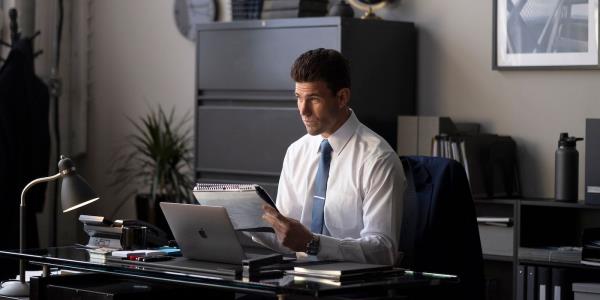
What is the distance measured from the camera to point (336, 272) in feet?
8.86

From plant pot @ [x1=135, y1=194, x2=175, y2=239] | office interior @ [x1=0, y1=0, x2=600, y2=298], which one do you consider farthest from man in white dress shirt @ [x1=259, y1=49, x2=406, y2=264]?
plant pot @ [x1=135, y1=194, x2=175, y2=239]

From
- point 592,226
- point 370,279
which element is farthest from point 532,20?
point 370,279

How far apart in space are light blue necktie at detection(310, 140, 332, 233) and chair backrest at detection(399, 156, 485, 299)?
0.28m

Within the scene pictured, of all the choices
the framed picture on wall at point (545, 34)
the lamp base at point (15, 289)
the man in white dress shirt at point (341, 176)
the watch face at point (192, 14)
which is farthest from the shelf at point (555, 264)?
the watch face at point (192, 14)

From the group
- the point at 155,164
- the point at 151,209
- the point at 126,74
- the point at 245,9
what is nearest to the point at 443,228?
the point at 245,9

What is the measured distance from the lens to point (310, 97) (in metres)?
3.50

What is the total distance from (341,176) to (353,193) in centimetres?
9

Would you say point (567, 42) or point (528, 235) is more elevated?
point (567, 42)

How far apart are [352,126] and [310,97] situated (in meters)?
0.18

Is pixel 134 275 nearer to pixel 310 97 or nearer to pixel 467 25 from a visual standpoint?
pixel 310 97

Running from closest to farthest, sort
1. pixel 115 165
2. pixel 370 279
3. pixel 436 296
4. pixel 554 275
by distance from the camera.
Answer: pixel 370 279 → pixel 436 296 → pixel 554 275 → pixel 115 165

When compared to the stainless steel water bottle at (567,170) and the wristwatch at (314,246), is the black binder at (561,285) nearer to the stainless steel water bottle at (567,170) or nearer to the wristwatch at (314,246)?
the stainless steel water bottle at (567,170)

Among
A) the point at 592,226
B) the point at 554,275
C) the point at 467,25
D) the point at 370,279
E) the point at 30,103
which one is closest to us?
the point at 370,279

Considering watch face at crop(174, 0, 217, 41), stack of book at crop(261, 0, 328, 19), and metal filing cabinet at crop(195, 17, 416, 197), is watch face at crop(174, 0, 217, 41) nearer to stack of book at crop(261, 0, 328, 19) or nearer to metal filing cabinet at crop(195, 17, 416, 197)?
metal filing cabinet at crop(195, 17, 416, 197)
